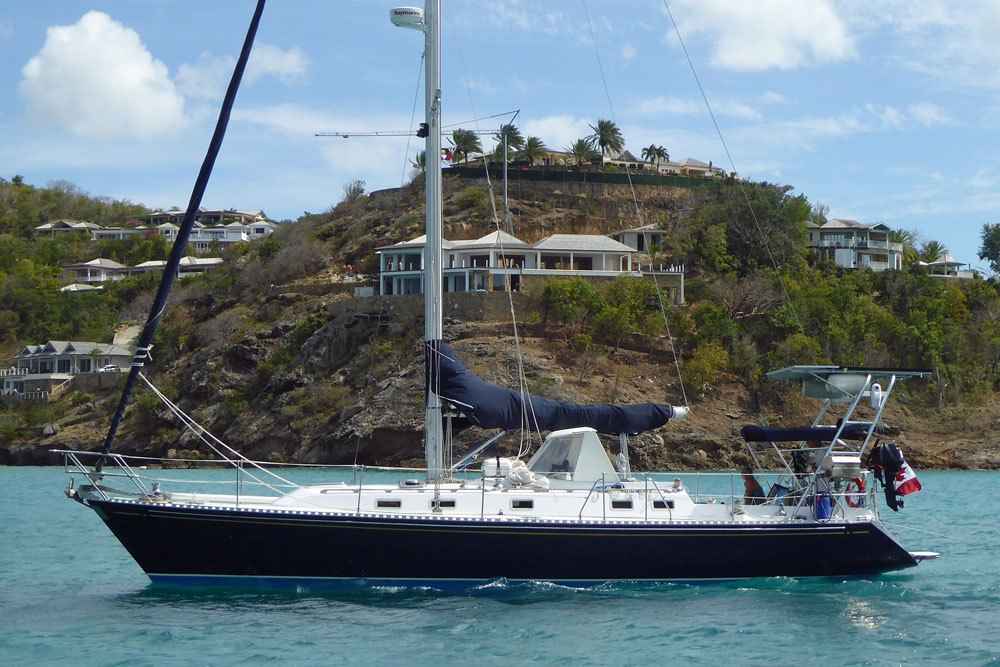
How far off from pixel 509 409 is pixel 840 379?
20.1ft

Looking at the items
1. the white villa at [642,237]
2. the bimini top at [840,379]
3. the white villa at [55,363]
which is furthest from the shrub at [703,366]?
the white villa at [55,363]

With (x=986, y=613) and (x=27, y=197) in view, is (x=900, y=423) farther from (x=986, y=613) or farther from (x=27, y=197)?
(x=27, y=197)

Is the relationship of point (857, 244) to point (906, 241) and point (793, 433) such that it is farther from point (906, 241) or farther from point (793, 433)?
point (793, 433)

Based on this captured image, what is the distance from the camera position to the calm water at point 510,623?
47.1 ft

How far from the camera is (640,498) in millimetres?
18234

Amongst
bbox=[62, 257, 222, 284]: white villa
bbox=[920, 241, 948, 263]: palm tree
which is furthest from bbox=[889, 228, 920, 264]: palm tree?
bbox=[62, 257, 222, 284]: white villa

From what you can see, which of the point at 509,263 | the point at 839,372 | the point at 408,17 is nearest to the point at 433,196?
the point at 408,17

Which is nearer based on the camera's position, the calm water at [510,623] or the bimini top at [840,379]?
the calm water at [510,623]

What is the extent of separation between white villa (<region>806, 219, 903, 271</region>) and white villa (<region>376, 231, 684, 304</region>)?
14805 mm

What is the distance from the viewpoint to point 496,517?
17312 mm

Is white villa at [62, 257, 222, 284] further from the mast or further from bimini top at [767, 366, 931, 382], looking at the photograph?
bimini top at [767, 366, 931, 382]

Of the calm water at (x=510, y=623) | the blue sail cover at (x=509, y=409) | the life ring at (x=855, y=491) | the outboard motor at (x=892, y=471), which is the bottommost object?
the calm water at (x=510, y=623)

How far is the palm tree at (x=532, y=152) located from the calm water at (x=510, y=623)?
203 feet

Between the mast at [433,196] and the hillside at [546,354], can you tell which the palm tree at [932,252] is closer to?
the hillside at [546,354]
